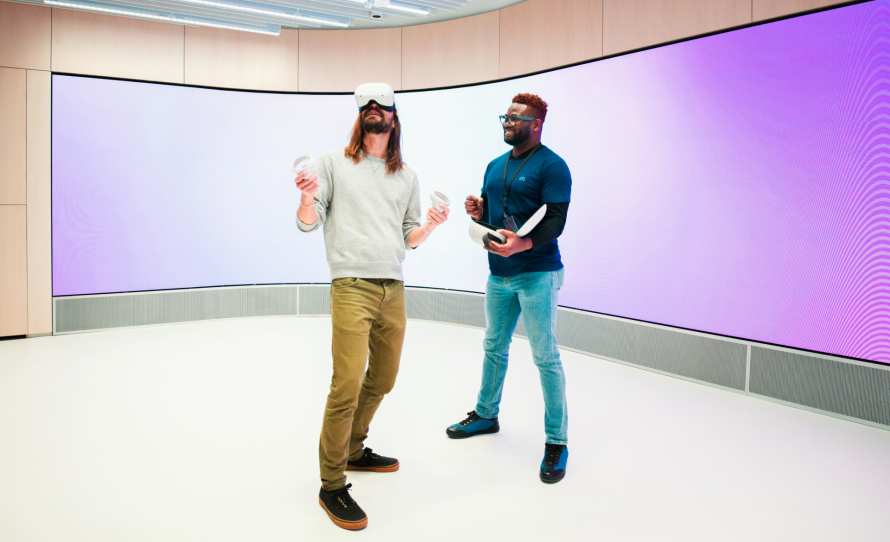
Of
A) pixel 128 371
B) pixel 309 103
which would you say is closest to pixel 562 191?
pixel 128 371

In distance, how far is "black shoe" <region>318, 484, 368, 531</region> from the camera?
1883 mm

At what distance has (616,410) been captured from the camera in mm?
3172

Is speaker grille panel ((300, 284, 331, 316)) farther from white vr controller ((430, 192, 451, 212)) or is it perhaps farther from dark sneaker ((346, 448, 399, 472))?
white vr controller ((430, 192, 451, 212))

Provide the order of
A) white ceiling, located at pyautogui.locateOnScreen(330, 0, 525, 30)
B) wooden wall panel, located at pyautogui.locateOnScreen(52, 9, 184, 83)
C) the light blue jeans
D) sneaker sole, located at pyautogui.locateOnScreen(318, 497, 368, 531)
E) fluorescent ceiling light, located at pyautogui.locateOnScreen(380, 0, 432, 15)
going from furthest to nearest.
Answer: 1. white ceiling, located at pyautogui.locateOnScreen(330, 0, 525, 30)
2. wooden wall panel, located at pyautogui.locateOnScreen(52, 9, 184, 83)
3. fluorescent ceiling light, located at pyautogui.locateOnScreen(380, 0, 432, 15)
4. the light blue jeans
5. sneaker sole, located at pyautogui.locateOnScreen(318, 497, 368, 531)

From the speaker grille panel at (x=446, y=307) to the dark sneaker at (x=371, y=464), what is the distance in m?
3.06

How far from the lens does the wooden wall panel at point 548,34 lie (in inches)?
175

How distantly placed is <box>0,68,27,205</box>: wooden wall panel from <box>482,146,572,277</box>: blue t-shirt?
449 centimetres

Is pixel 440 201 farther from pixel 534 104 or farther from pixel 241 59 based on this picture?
pixel 241 59

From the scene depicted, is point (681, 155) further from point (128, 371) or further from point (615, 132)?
point (128, 371)

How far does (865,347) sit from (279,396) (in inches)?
127

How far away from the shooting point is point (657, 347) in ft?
Answer: 13.1

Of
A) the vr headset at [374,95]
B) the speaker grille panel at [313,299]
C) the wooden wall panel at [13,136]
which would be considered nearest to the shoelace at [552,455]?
the vr headset at [374,95]

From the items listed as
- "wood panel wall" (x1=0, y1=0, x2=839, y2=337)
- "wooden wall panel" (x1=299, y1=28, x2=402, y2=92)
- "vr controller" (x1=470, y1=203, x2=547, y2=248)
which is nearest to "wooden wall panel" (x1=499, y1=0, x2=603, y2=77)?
"wood panel wall" (x1=0, y1=0, x2=839, y2=337)

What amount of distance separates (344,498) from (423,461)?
0.55 metres
